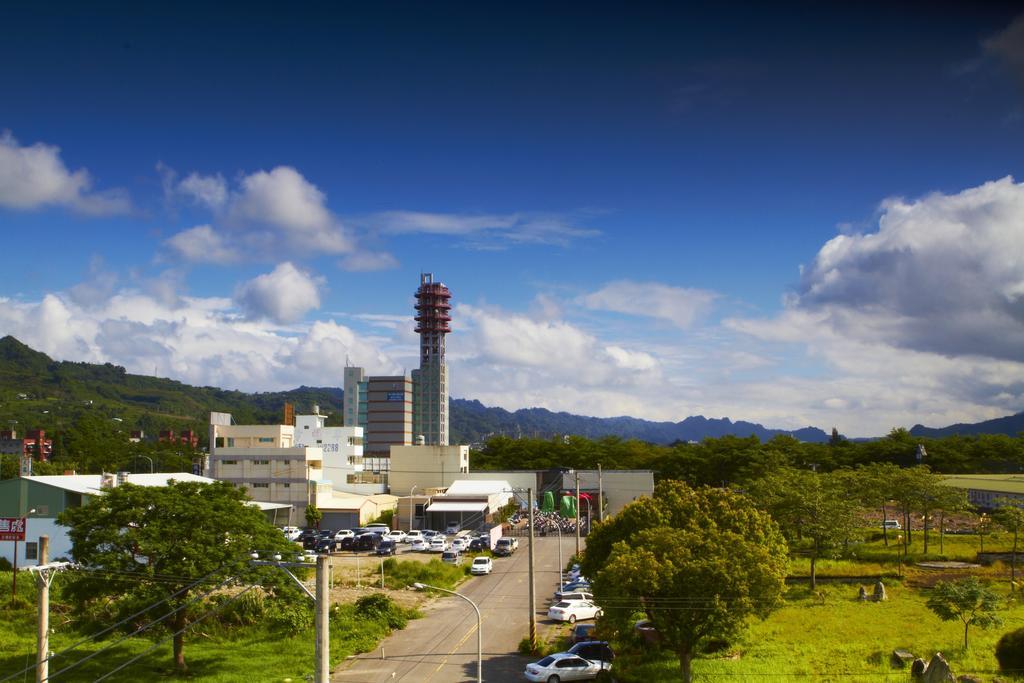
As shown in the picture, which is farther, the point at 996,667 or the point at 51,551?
the point at 51,551

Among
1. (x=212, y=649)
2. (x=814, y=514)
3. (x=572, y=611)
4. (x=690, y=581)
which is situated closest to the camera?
(x=690, y=581)

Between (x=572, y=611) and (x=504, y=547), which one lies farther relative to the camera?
(x=504, y=547)

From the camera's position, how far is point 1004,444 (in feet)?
346

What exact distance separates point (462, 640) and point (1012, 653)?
73.7 feet

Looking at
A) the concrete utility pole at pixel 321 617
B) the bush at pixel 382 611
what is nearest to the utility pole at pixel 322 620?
the concrete utility pole at pixel 321 617

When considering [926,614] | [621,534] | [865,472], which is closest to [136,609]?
[621,534]

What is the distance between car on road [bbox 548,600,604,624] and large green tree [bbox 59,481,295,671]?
14.2 metres

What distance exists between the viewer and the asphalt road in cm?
3188

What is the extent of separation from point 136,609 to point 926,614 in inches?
1433

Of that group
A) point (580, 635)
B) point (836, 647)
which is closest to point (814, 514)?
point (836, 647)

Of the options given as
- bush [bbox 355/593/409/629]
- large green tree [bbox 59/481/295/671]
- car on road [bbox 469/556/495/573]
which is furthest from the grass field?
car on road [bbox 469/556/495/573]

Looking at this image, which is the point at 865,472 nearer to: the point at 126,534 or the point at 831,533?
the point at 831,533

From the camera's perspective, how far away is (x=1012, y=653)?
96.7ft

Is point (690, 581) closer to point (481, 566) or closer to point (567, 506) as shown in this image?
point (567, 506)
